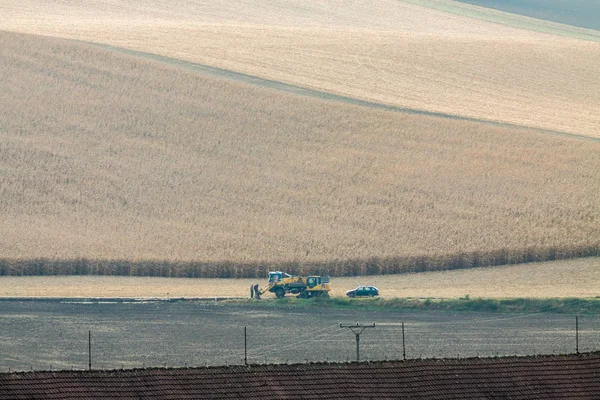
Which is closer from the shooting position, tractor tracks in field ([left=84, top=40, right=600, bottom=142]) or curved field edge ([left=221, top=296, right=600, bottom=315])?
curved field edge ([left=221, top=296, right=600, bottom=315])

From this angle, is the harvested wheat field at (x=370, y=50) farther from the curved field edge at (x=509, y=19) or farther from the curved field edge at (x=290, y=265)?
the curved field edge at (x=290, y=265)

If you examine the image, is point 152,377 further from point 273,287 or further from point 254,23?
point 254,23

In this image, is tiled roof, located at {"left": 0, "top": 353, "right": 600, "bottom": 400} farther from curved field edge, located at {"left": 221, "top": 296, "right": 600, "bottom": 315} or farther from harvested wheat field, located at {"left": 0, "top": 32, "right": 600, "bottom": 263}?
harvested wheat field, located at {"left": 0, "top": 32, "right": 600, "bottom": 263}

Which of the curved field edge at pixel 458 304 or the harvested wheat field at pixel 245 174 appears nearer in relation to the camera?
the curved field edge at pixel 458 304

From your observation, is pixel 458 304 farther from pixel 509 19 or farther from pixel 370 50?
pixel 509 19

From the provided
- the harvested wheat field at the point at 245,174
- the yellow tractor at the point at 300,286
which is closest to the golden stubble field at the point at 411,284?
the yellow tractor at the point at 300,286

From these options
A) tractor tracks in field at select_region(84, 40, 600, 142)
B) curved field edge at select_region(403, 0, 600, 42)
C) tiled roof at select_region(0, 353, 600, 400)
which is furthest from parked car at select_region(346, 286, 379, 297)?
curved field edge at select_region(403, 0, 600, 42)
